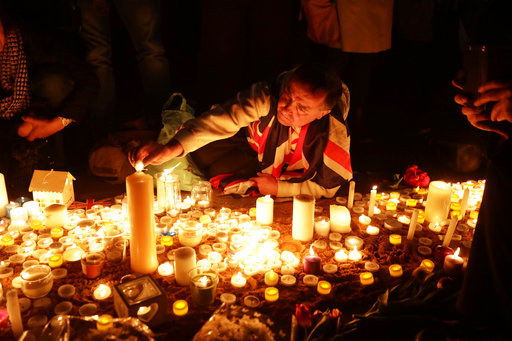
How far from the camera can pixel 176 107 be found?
147 inches

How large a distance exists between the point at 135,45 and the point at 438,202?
294cm

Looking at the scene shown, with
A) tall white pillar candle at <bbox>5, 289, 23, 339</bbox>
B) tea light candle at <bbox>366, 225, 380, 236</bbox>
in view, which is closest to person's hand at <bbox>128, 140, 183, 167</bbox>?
tall white pillar candle at <bbox>5, 289, 23, 339</bbox>

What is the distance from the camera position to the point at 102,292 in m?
1.96

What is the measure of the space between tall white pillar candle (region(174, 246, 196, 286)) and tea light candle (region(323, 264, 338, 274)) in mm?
691

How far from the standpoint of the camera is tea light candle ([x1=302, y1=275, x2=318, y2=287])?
2.10 meters

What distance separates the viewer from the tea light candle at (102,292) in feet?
6.35

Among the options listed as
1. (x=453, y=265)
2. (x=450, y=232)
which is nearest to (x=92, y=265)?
(x=453, y=265)

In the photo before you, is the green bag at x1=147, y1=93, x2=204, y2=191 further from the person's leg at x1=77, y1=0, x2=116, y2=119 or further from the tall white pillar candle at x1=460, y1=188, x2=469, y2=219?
the tall white pillar candle at x1=460, y1=188, x2=469, y2=219

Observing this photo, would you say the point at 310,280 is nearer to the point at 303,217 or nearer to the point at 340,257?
the point at 340,257

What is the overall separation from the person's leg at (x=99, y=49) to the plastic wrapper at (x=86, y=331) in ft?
8.69

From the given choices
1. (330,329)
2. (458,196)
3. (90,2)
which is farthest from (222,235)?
(90,2)

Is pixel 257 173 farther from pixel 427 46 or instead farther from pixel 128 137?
pixel 427 46

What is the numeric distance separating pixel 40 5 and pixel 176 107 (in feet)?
4.18

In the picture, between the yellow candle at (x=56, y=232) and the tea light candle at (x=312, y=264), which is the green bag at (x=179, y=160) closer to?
the yellow candle at (x=56, y=232)
